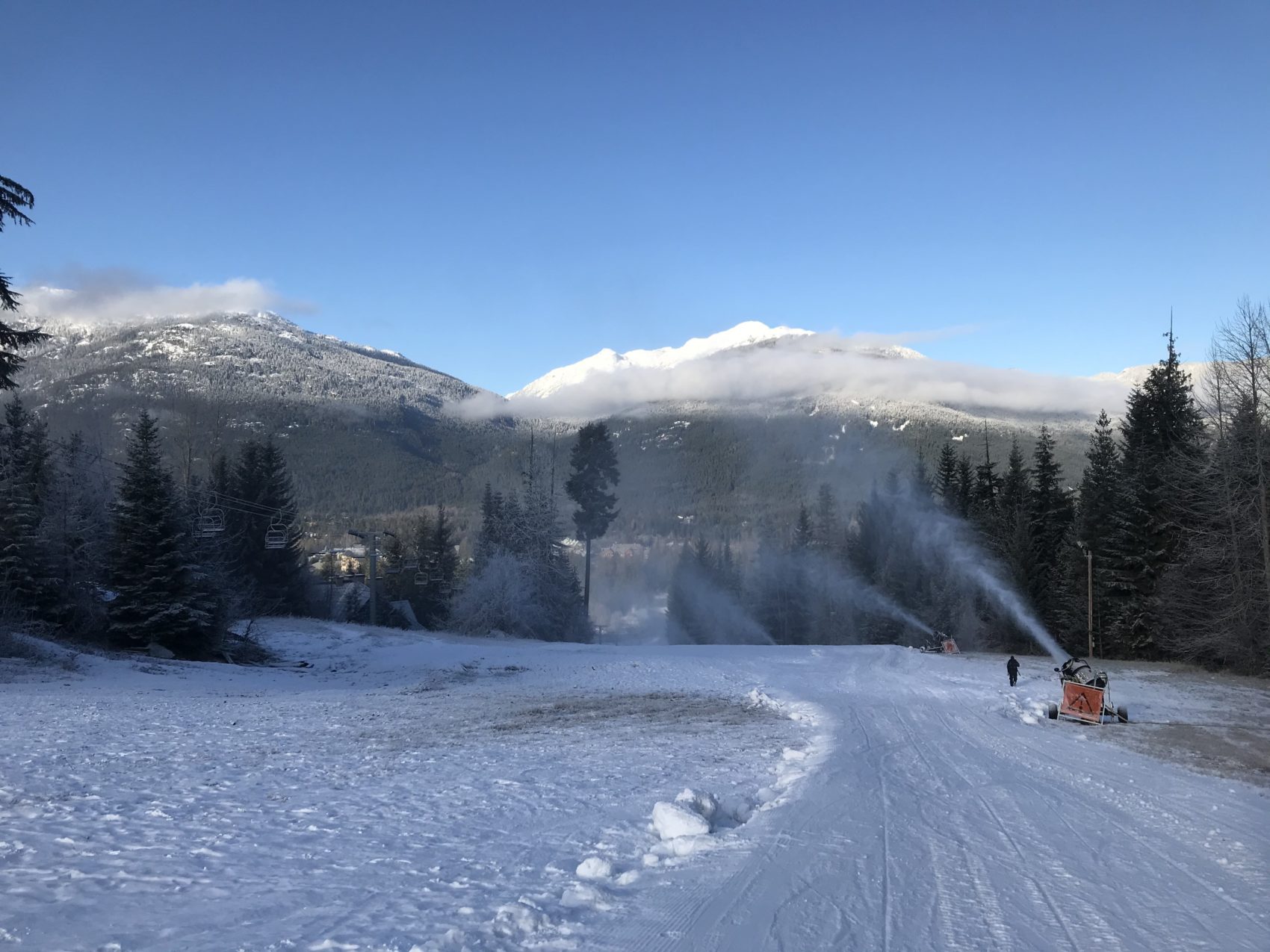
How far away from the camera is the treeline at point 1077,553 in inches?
1282

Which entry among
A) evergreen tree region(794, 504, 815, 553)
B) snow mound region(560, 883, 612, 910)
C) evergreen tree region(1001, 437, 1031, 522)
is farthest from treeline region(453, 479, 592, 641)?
snow mound region(560, 883, 612, 910)

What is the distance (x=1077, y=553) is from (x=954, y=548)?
55.8 ft

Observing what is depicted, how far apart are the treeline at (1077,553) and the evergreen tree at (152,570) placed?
38.2m

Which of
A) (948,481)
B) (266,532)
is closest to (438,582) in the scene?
(266,532)

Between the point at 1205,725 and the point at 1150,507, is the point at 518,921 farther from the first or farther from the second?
the point at 1150,507

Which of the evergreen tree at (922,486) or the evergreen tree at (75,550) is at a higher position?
the evergreen tree at (922,486)

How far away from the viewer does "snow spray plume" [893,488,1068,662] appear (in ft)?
183

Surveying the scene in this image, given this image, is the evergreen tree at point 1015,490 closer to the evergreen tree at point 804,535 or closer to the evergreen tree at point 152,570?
the evergreen tree at point 804,535

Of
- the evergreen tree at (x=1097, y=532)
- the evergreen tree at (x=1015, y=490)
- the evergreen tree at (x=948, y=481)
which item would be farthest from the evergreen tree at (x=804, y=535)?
the evergreen tree at (x=1097, y=532)

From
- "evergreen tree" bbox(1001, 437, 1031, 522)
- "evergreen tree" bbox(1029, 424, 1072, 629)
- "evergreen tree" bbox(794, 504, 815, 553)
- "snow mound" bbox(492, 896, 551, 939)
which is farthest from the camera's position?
"evergreen tree" bbox(794, 504, 815, 553)

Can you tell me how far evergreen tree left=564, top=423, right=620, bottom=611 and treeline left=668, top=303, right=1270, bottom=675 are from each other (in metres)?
23.2

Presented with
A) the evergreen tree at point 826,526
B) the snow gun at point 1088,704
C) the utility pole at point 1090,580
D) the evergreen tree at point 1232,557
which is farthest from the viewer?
the evergreen tree at point 826,526

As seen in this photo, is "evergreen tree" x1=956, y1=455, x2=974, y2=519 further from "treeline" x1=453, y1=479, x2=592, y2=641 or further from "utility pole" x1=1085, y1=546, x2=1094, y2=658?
"treeline" x1=453, y1=479, x2=592, y2=641

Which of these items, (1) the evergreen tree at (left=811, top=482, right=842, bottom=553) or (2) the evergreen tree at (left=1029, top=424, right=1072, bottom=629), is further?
(1) the evergreen tree at (left=811, top=482, right=842, bottom=553)
